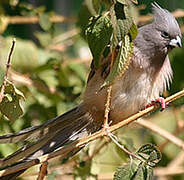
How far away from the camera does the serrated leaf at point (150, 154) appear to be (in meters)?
1.46

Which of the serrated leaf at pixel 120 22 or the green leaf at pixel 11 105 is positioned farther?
the green leaf at pixel 11 105

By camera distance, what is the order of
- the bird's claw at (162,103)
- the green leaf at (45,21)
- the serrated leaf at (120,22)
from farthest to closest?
1. the green leaf at (45,21)
2. the bird's claw at (162,103)
3. the serrated leaf at (120,22)

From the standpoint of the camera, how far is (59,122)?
6.53 ft

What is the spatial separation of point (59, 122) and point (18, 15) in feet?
3.37

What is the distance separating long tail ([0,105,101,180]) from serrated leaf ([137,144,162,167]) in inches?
19.1

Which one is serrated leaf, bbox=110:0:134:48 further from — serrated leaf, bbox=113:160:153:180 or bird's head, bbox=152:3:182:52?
bird's head, bbox=152:3:182:52

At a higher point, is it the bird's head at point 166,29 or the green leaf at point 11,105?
the bird's head at point 166,29

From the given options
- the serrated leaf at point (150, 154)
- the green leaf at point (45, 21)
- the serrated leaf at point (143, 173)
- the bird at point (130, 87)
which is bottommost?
the serrated leaf at point (143, 173)

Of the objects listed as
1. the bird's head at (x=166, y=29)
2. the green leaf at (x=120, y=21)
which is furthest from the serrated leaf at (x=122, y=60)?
the bird's head at (x=166, y=29)

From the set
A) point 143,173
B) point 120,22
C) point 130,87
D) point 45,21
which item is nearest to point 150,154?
point 143,173

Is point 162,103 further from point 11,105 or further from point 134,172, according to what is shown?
point 11,105

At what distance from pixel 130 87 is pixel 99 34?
0.72m

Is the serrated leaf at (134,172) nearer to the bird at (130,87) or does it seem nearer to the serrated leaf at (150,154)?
the serrated leaf at (150,154)

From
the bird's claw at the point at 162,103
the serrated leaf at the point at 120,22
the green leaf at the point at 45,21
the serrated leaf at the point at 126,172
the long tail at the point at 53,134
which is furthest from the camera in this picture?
the green leaf at the point at 45,21
